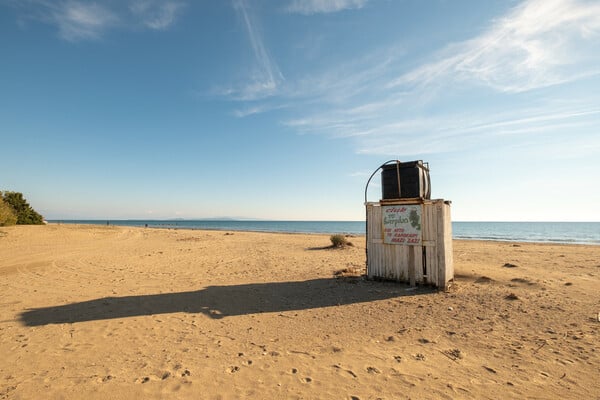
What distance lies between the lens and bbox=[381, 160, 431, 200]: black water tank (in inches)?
362

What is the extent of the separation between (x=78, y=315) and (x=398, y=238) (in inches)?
339

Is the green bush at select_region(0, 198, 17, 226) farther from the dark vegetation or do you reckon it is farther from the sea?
the sea

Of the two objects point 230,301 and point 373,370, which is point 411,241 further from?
point 230,301

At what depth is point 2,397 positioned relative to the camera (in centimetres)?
379

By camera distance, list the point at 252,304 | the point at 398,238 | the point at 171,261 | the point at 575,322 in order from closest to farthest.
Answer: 1. the point at 575,322
2. the point at 252,304
3. the point at 398,238
4. the point at 171,261

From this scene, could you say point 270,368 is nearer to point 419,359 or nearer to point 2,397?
point 419,359

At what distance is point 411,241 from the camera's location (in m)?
9.04

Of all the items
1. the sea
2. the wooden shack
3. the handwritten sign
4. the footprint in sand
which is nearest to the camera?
the footprint in sand

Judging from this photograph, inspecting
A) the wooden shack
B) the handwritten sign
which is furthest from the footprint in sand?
the handwritten sign

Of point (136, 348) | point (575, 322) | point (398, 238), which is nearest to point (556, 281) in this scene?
point (575, 322)

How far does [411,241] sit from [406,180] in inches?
74.4

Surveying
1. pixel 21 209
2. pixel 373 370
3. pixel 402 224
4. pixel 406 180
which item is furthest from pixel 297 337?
pixel 21 209

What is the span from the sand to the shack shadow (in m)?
0.05

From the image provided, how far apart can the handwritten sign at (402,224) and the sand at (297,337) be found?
1450mm
